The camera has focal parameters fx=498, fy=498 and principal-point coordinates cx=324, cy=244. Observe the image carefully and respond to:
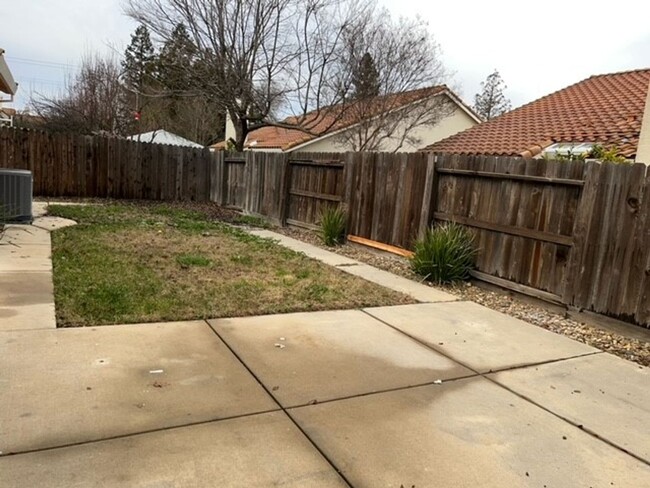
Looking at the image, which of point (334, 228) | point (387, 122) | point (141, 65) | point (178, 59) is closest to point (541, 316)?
point (334, 228)

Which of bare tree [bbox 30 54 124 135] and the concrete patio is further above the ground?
bare tree [bbox 30 54 124 135]

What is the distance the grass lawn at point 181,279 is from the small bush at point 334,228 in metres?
1.22

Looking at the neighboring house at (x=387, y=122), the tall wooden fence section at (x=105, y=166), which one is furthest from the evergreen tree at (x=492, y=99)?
the tall wooden fence section at (x=105, y=166)

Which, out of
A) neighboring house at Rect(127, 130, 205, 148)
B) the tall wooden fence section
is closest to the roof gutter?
the tall wooden fence section

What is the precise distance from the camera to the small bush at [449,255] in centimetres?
705

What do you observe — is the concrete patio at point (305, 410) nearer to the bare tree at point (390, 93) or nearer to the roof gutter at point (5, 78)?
the roof gutter at point (5, 78)

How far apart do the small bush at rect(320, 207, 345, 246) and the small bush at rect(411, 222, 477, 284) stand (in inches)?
109

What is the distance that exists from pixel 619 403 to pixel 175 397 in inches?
123

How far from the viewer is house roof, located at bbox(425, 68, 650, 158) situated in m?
10.8

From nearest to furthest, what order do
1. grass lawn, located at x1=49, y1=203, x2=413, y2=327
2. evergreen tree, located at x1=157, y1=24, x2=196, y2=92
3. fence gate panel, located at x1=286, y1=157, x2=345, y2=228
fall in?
grass lawn, located at x1=49, y1=203, x2=413, y2=327 → fence gate panel, located at x1=286, y1=157, x2=345, y2=228 → evergreen tree, located at x1=157, y1=24, x2=196, y2=92

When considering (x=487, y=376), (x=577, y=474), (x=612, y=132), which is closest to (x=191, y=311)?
(x=487, y=376)

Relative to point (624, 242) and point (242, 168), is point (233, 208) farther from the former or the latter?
point (624, 242)

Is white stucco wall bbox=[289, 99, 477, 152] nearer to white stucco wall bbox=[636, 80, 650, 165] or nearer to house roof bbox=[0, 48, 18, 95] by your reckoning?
house roof bbox=[0, 48, 18, 95]

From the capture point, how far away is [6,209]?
Result: 29.6ft
